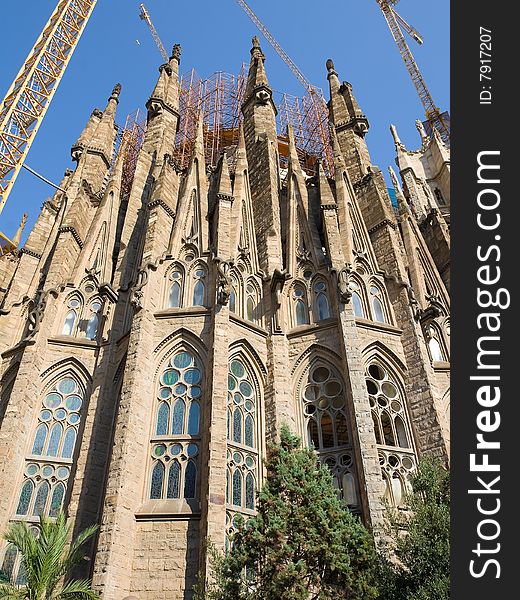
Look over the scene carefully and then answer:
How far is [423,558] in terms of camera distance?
8.45 metres

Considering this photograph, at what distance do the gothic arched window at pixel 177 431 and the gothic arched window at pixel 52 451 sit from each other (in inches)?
105

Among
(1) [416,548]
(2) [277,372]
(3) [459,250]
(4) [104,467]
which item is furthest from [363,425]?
(3) [459,250]

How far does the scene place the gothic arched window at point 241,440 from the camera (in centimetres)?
1224

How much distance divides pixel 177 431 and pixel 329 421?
13.0ft

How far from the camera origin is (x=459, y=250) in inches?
233

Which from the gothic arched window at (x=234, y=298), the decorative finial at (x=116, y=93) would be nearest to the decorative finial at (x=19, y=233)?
the decorative finial at (x=116, y=93)

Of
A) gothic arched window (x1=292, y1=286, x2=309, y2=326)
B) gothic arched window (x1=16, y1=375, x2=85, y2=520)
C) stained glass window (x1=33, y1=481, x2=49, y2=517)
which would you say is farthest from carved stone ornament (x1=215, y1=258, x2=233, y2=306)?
stained glass window (x1=33, y1=481, x2=49, y2=517)

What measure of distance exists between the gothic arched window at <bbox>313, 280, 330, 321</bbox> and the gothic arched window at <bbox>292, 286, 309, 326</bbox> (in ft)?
1.13

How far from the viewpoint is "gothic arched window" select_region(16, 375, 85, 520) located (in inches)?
512

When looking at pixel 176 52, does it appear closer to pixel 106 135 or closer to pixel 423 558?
pixel 106 135

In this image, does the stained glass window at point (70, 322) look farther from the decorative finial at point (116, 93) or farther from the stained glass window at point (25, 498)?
the decorative finial at point (116, 93)

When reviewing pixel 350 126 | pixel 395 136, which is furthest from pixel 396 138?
pixel 350 126

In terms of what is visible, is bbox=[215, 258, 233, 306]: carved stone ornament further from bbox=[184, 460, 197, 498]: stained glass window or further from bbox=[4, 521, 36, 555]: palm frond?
bbox=[4, 521, 36, 555]: palm frond

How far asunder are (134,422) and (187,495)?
6.67ft
